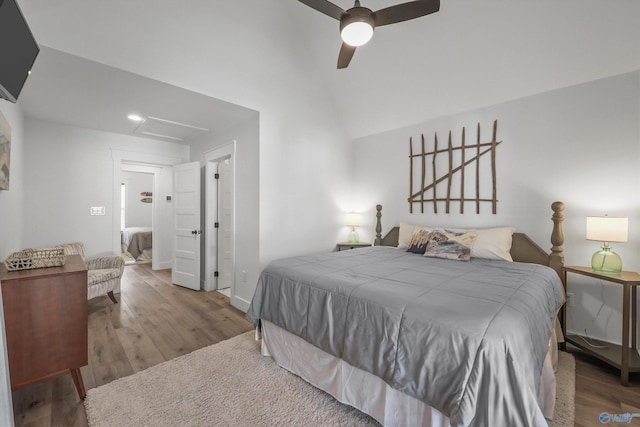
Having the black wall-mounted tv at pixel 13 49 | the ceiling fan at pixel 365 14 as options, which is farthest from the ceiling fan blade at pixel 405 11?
the black wall-mounted tv at pixel 13 49

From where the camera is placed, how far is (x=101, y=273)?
334 cm

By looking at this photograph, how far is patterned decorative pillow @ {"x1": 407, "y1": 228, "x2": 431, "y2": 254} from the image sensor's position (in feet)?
9.81

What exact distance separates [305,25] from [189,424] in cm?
386

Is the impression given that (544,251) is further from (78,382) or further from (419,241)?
(78,382)

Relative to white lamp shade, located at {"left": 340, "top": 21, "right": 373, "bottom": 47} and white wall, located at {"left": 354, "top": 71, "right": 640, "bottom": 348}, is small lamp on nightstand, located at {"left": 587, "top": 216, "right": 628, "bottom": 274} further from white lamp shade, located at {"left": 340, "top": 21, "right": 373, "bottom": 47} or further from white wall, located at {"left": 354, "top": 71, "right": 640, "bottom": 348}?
white lamp shade, located at {"left": 340, "top": 21, "right": 373, "bottom": 47}

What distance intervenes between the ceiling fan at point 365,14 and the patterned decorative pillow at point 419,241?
6.65 ft

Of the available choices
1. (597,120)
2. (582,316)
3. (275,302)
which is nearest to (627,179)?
(597,120)

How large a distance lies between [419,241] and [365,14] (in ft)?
7.19

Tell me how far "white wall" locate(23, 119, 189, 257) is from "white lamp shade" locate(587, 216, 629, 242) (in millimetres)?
5574

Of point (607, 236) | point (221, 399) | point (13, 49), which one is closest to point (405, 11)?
point (13, 49)

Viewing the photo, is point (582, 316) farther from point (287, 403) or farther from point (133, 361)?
point (133, 361)

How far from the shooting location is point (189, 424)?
62.6 inches

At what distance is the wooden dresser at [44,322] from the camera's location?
159cm

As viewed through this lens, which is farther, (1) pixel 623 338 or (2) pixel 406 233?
(2) pixel 406 233
